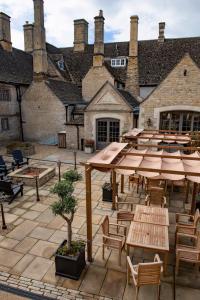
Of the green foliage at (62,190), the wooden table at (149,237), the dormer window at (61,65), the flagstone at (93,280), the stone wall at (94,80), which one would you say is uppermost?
the dormer window at (61,65)

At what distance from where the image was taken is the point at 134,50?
72.3 ft

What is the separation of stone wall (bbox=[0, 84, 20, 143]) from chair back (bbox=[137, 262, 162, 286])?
62.3 ft

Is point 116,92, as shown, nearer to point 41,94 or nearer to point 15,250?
point 41,94

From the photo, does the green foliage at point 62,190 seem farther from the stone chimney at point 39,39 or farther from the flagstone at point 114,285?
the stone chimney at point 39,39

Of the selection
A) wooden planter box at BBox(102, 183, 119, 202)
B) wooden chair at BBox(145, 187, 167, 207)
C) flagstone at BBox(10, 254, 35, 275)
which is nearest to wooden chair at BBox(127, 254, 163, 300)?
flagstone at BBox(10, 254, 35, 275)

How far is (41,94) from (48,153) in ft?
20.7

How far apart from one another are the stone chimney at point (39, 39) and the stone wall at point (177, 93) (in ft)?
33.7

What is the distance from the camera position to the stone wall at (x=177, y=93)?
15047mm

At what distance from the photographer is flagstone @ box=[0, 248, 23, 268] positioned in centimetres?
611

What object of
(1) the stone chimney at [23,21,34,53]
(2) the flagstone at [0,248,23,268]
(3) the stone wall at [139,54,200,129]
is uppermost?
(1) the stone chimney at [23,21,34,53]

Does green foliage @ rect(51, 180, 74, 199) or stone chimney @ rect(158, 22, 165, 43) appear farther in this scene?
stone chimney @ rect(158, 22, 165, 43)

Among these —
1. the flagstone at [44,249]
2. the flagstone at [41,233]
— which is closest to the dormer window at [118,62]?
the flagstone at [41,233]

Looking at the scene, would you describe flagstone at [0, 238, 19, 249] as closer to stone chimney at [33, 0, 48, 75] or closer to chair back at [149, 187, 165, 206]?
chair back at [149, 187, 165, 206]

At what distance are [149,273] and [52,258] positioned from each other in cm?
288
